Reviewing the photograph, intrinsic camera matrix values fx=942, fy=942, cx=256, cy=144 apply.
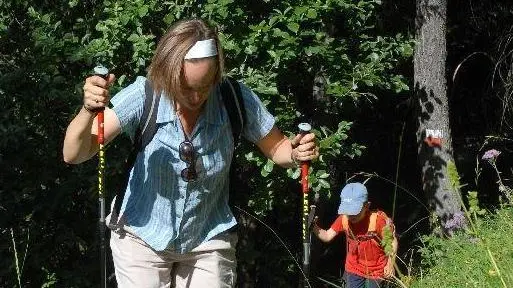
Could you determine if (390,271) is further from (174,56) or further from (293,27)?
(293,27)

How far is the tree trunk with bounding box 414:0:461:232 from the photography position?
832cm

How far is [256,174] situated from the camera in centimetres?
695

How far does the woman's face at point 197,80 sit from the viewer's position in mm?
3338

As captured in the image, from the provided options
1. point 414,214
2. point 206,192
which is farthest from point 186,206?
point 414,214

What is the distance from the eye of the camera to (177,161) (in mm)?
3479

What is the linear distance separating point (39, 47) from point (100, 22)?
537mm

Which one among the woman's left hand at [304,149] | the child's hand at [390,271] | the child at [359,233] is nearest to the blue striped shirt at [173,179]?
the woman's left hand at [304,149]

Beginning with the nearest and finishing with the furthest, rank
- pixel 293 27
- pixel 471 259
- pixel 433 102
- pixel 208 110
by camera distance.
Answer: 1. pixel 208 110
2. pixel 471 259
3. pixel 293 27
4. pixel 433 102

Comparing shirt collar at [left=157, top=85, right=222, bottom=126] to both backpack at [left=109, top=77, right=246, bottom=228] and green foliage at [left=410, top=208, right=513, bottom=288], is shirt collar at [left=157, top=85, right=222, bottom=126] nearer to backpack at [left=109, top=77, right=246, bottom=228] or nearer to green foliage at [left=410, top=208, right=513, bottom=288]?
backpack at [left=109, top=77, right=246, bottom=228]

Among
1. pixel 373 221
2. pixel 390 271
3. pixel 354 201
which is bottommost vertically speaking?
pixel 373 221

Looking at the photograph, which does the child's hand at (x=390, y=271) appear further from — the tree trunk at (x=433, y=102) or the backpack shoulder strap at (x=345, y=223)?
the tree trunk at (x=433, y=102)

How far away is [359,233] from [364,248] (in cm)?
12

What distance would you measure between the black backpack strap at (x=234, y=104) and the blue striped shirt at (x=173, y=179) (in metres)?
0.03

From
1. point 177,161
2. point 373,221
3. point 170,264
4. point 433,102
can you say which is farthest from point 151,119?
point 433,102
